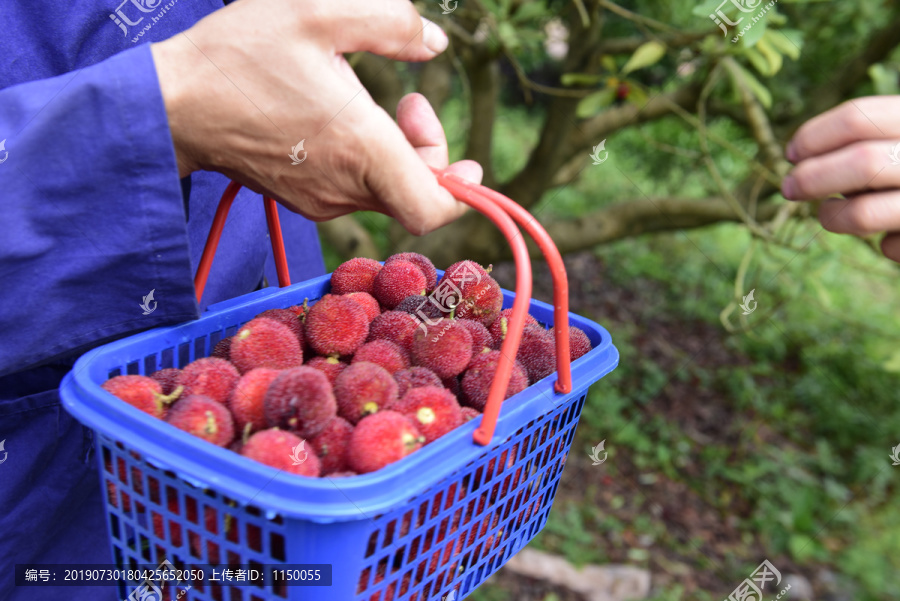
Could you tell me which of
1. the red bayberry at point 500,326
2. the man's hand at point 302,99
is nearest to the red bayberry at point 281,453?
the man's hand at point 302,99

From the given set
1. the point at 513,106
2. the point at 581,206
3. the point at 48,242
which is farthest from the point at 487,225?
the point at 513,106

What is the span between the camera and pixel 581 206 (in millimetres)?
6281

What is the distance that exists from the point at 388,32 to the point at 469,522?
68 cm

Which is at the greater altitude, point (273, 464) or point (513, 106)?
point (273, 464)

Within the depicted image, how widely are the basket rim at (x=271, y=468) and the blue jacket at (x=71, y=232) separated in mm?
87

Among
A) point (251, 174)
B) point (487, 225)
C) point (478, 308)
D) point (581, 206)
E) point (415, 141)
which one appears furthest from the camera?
point (581, 206)

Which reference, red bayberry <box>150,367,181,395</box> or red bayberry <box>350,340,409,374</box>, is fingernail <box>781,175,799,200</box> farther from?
red bayberry <box>150,367,181,395</box>

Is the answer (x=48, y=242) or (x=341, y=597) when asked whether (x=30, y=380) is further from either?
(x=341, y=597)

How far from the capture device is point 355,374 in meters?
0.98

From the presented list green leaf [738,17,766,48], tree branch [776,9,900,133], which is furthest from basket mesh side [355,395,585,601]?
tree branch [776,9,900,133]

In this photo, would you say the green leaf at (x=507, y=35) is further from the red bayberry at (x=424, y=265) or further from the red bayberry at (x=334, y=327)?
the red bayberry at (x=334, y=327)

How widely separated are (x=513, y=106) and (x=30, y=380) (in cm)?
816

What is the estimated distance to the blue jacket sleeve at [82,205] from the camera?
2.75 feet

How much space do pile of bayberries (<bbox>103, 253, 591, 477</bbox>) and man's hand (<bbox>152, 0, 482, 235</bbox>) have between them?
0.76 feet
